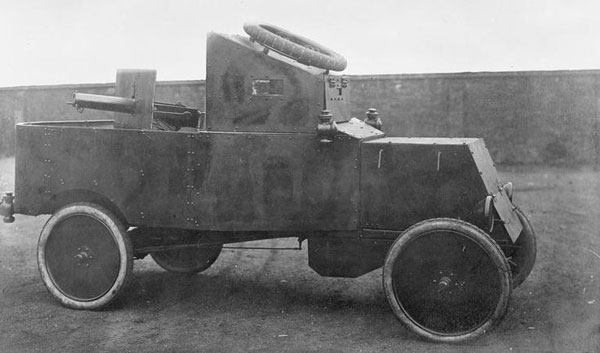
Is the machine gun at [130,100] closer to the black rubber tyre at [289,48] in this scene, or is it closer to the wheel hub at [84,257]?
the black rubber tyre at [289,48]

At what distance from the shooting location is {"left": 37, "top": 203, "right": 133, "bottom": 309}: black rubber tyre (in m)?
5.91

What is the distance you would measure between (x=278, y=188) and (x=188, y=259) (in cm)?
193

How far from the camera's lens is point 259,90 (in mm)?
5805

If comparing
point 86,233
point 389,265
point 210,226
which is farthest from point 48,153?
point 389,265

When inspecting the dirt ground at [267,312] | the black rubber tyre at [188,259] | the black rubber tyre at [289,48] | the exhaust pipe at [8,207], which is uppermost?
the black rubber tyre at [289,48]

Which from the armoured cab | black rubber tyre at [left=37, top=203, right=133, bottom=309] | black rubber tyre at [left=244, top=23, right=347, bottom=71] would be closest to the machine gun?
the armoured cab

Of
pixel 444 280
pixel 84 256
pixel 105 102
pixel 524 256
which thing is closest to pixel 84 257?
pixel 84 256

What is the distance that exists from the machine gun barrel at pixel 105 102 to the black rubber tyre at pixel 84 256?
855 mm

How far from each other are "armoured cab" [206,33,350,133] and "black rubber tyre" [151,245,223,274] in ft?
5.85

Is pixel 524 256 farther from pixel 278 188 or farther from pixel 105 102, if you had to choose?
pixel 105 102

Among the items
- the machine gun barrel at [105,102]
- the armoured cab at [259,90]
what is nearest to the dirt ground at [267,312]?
the armoured cab at [259,90]

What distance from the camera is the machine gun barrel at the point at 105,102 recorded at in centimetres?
600

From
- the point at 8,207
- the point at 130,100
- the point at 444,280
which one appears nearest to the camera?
the point at 444,280

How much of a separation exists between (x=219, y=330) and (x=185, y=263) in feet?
5.97
